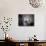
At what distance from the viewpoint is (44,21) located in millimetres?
4855

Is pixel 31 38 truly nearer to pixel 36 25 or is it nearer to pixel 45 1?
pixel 36 25

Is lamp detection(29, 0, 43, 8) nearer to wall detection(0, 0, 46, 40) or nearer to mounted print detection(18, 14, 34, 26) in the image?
wall detection(0, 0, 46, 40)

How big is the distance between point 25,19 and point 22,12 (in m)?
0.30

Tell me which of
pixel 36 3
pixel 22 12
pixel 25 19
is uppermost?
pixel 36 3

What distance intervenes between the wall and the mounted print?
0.12m

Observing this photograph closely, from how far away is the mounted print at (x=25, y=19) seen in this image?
16.1 ft

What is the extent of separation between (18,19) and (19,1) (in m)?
0.71

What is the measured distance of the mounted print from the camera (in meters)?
4.90

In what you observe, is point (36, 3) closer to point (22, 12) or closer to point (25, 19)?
point (22, 12)

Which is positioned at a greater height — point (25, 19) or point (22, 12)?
point (22, 12)

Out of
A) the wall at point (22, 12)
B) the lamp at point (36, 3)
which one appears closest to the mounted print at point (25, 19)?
the wall at point (22, 12)

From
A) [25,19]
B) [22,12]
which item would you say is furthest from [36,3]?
[25,19]

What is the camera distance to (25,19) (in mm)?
4941

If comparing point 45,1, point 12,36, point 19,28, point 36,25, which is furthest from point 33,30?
point 45,1
